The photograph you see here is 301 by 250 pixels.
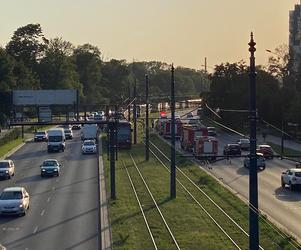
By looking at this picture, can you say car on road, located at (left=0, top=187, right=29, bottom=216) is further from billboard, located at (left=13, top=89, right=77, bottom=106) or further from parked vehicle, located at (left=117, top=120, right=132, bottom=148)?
parked vehicle, located at (left=117, top=120, right=132, bottom=148)

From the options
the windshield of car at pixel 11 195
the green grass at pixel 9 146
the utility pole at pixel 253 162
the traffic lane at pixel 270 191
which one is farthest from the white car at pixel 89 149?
the utility pole at pixel 253 162

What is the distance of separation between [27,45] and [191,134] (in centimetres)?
8572

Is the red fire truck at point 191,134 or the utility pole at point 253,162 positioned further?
the red fire truck at point 191,134

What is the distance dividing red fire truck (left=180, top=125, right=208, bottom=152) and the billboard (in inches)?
562

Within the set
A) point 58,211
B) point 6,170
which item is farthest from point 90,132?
point 58,211

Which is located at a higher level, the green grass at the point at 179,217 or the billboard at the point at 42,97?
the billboard at the point at 42,97

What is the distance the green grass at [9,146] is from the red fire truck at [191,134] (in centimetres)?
1680

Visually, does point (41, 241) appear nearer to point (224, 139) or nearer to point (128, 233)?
point (128, 233)

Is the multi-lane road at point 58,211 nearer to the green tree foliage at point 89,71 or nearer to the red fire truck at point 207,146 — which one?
the red fire truck at point 207,146

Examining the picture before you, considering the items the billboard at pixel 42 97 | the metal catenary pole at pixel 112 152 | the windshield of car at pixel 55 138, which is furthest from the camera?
the windshield of car at pixel 55 138

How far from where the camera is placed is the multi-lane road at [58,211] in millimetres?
29964

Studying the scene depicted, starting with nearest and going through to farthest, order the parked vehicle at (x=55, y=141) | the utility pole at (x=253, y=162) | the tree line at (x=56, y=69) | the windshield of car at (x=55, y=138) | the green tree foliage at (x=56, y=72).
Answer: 1. the utility pole at (x=253, y=162)
2. the parked vehicle at (x=55, y=141)
3. the windshield of car at (x=55, y=138)
4. the tree line at (x=56, y=69)
5. the green tree foliage at (x=56, y=72)

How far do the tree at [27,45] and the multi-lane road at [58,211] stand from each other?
84.4 meters

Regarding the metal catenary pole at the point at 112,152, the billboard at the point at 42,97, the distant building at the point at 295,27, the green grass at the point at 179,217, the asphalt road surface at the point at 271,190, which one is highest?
the distant building at the point at 295,27
